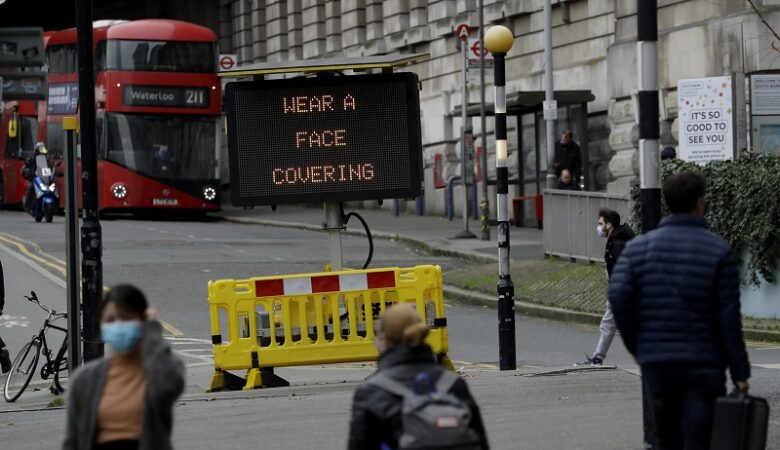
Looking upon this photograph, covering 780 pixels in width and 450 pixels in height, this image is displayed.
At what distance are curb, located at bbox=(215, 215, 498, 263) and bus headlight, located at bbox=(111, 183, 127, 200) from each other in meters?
3.25

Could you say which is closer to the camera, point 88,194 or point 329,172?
point 88,194

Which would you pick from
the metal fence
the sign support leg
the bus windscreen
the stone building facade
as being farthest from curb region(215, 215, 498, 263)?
the sign support leg

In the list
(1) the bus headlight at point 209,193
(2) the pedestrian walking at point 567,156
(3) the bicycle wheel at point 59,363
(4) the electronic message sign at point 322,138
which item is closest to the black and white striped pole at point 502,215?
(4) the electronic message sign at point 322,138

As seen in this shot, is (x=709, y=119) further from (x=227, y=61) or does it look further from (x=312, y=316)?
(x=227, y=61)

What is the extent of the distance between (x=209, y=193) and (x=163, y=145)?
1787mm

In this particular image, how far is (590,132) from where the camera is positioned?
117 feet

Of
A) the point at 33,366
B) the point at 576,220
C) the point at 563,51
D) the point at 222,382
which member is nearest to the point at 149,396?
the point at 222,382

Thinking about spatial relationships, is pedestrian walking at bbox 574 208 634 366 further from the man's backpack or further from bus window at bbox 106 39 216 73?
bus window at bbox 106 39 216 73

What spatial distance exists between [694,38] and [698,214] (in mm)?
22444

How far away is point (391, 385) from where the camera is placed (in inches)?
249

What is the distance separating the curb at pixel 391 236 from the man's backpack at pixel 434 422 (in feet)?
65.9

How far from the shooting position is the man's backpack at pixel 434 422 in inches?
243

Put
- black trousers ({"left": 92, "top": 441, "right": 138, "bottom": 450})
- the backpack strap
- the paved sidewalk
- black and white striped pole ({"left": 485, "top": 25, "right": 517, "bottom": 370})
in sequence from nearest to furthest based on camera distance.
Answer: the backpack strap → black trousers ({"left": 92, "top": 441, "right": 138, "bottom": 450}) → black and white striped pole ({"left": 485, "top": 25, "right": 517, "bottom": 370}) → the paved sidewalk

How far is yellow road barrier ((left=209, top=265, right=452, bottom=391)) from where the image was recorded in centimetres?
1563
